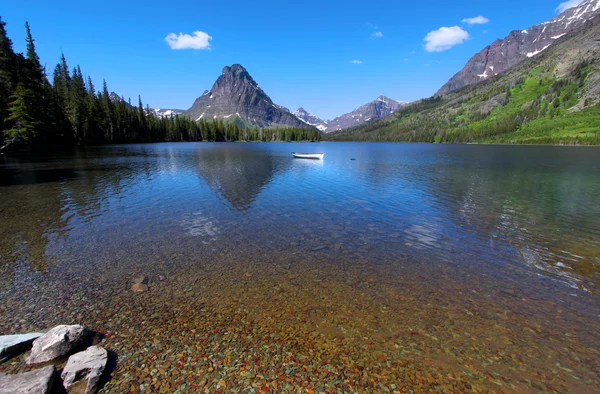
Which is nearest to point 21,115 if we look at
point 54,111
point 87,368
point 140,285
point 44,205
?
point 54,111

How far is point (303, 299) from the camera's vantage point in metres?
12.5

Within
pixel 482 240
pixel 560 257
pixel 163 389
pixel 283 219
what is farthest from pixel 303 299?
pixel 560 257

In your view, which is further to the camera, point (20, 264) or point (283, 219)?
point (283, 219)

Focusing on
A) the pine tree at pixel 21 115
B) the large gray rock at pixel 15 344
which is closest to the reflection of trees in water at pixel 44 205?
the large gray rock at pixel 15 344

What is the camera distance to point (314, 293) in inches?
513

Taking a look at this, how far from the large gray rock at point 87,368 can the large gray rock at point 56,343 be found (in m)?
0.74

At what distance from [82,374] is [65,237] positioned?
1576 cm

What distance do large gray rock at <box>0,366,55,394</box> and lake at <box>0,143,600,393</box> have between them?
4.48ft

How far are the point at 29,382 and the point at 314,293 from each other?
9696mm

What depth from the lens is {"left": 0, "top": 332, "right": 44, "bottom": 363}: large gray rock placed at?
825 cm

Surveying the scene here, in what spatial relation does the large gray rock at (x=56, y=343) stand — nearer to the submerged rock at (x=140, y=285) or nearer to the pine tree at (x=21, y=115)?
the submerged rock at (x=140, y=285)

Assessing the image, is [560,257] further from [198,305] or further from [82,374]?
[82,374]

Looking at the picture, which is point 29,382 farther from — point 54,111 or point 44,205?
point 54,111

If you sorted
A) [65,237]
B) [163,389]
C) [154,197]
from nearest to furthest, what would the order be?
1. [163,389]
2. [65,237]
3. [154,197]
